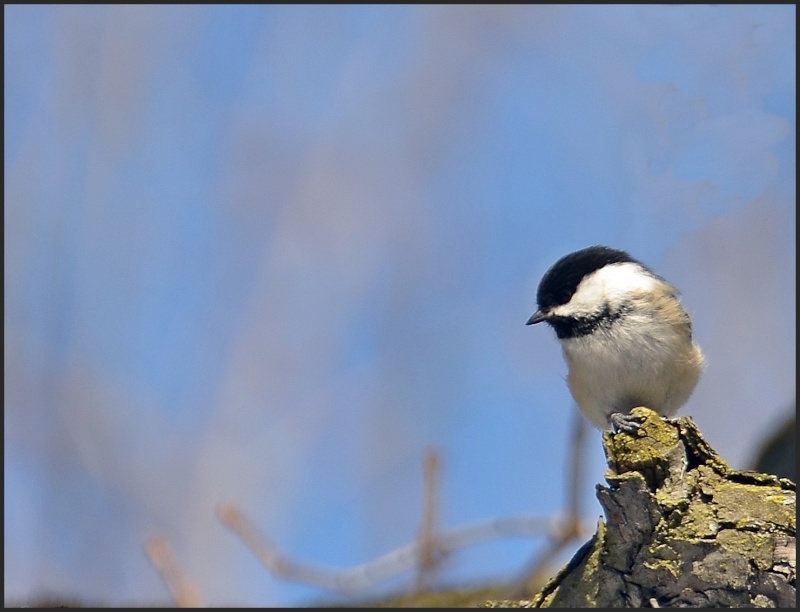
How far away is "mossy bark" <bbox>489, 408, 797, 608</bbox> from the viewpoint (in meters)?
1.43

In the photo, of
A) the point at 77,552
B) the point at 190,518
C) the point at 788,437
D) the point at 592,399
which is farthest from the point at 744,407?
the point at 77,552

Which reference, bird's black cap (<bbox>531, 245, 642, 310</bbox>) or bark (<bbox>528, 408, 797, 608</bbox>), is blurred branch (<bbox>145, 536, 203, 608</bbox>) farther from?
bird's black cap (<bbox>531, 245, 642, 310</bbox>)

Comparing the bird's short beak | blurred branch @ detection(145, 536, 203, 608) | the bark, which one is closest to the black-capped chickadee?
the bird's short beak

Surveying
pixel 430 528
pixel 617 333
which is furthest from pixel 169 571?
pixel 617 333

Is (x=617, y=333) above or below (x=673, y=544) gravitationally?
above

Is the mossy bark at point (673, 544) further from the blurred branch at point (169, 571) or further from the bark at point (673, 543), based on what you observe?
the blurred branch at point (169, 571)

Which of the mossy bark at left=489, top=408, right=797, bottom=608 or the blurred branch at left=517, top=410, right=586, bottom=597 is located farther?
the blurred branch at left=517, top=410, right=586, bottom=597

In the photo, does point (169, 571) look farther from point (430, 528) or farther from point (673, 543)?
point (673, 543)

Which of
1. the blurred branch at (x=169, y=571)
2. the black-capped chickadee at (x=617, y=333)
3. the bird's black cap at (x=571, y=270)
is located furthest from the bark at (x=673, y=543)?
the blurred branch at (x=169, y=571)

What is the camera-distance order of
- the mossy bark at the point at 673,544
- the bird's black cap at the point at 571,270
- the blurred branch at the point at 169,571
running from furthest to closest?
the bird's black cap at the point at 571,270 → the blurred branch at the point at 169,571 → the mossy bark at the point at 673,544

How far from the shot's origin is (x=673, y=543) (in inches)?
56.6

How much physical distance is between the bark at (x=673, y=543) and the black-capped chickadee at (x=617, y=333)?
2.89 ft

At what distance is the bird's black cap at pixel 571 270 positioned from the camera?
8.25ft

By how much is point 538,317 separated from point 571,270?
0.19 meters
